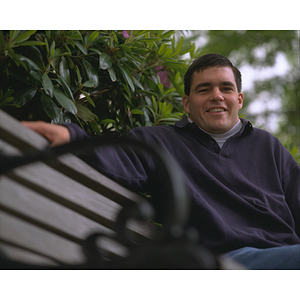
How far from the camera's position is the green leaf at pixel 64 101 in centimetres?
140

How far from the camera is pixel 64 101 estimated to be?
141 cm

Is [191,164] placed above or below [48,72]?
below

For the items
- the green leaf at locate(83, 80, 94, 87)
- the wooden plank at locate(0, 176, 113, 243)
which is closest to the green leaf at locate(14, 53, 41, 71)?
the green leaf at locate(83, 80, 94, 87)

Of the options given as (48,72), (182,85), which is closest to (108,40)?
(48,72)

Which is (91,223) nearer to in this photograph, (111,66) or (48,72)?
(48,72)

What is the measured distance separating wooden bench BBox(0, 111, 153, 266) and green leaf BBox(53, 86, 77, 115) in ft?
1.13

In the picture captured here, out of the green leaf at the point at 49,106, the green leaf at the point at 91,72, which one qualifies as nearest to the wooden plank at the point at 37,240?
the green leaf at the point at 49,106

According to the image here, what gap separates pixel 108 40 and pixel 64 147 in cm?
105

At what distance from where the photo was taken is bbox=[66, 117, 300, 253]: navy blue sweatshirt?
1426 millimetres

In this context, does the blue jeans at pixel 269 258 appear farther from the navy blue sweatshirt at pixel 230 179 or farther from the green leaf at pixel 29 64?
the green leaf at pixel 29 64

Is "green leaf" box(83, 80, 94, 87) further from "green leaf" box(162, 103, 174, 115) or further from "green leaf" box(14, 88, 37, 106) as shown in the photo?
"green leaf" box(162, 103, 174, 115)

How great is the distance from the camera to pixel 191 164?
160 cm

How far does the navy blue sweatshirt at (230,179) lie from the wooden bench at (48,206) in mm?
122
